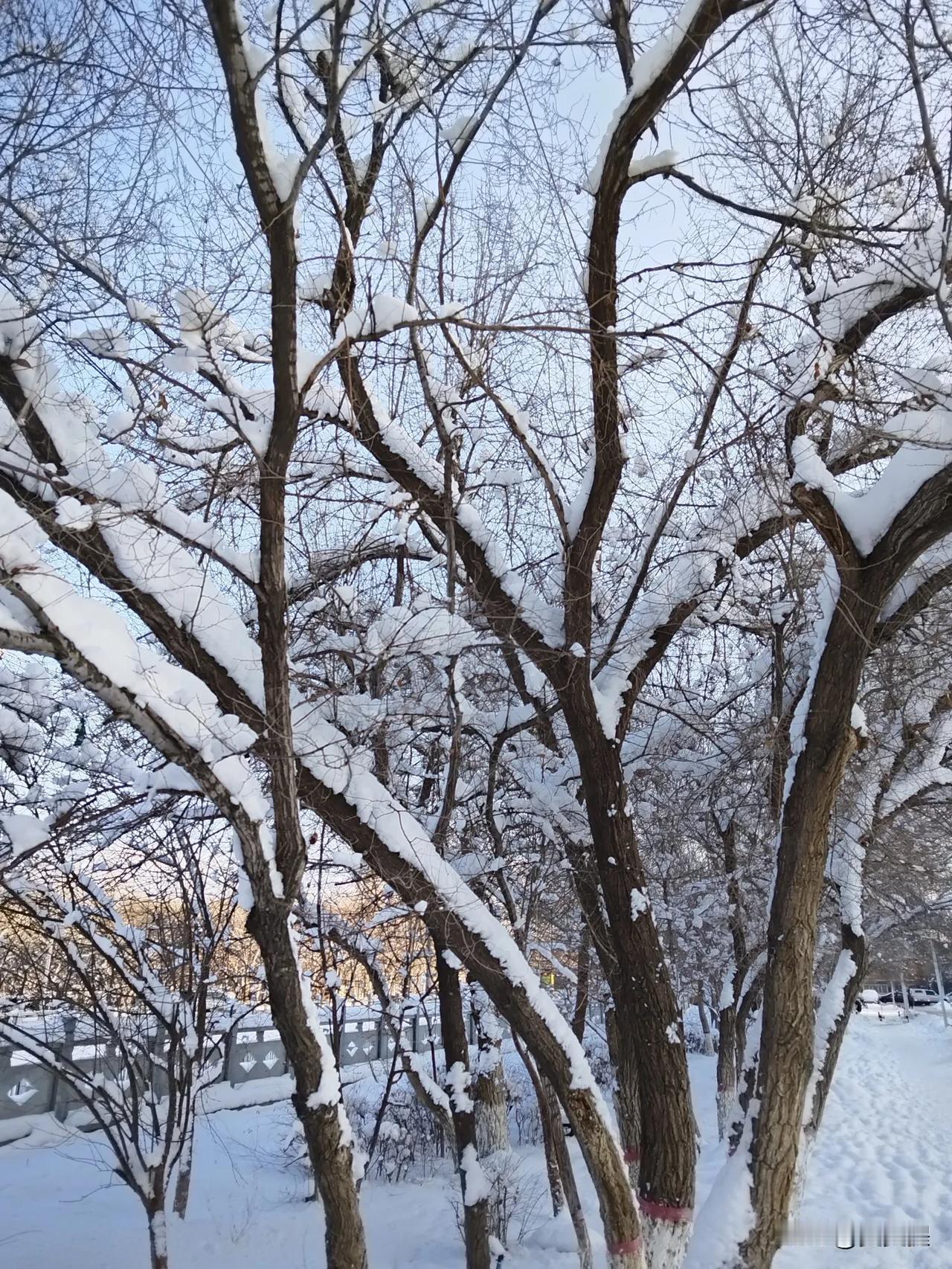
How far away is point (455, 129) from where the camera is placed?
3516 mm

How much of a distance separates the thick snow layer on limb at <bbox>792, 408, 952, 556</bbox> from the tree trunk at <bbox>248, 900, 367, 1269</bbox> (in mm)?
2818

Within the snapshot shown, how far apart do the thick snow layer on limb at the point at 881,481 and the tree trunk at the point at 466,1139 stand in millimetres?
4115

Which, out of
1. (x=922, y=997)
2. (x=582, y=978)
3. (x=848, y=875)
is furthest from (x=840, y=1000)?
(x=922, y=997)

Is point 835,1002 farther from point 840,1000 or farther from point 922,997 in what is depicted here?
point 922,997

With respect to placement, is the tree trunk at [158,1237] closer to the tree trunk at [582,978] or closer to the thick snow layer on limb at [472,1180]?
the thick snow layer on limb at [472,1180]

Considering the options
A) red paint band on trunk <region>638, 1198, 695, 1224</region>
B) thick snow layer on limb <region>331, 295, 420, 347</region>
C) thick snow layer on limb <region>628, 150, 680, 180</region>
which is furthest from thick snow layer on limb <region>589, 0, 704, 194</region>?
red paint band on trunk <region>638, 1198, 695, 1224</region>

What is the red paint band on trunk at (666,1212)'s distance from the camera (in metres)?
4.02

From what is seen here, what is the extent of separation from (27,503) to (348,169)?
6.69 feet

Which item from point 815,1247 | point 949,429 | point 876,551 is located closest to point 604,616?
point 876,551

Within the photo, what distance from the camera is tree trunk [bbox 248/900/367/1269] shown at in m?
3.38

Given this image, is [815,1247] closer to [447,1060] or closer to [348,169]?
[447,1060]

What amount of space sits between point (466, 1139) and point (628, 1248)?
291cm

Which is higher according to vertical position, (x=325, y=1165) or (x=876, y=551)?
(x=876, y=551)

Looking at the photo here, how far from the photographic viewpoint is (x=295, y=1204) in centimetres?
1001
